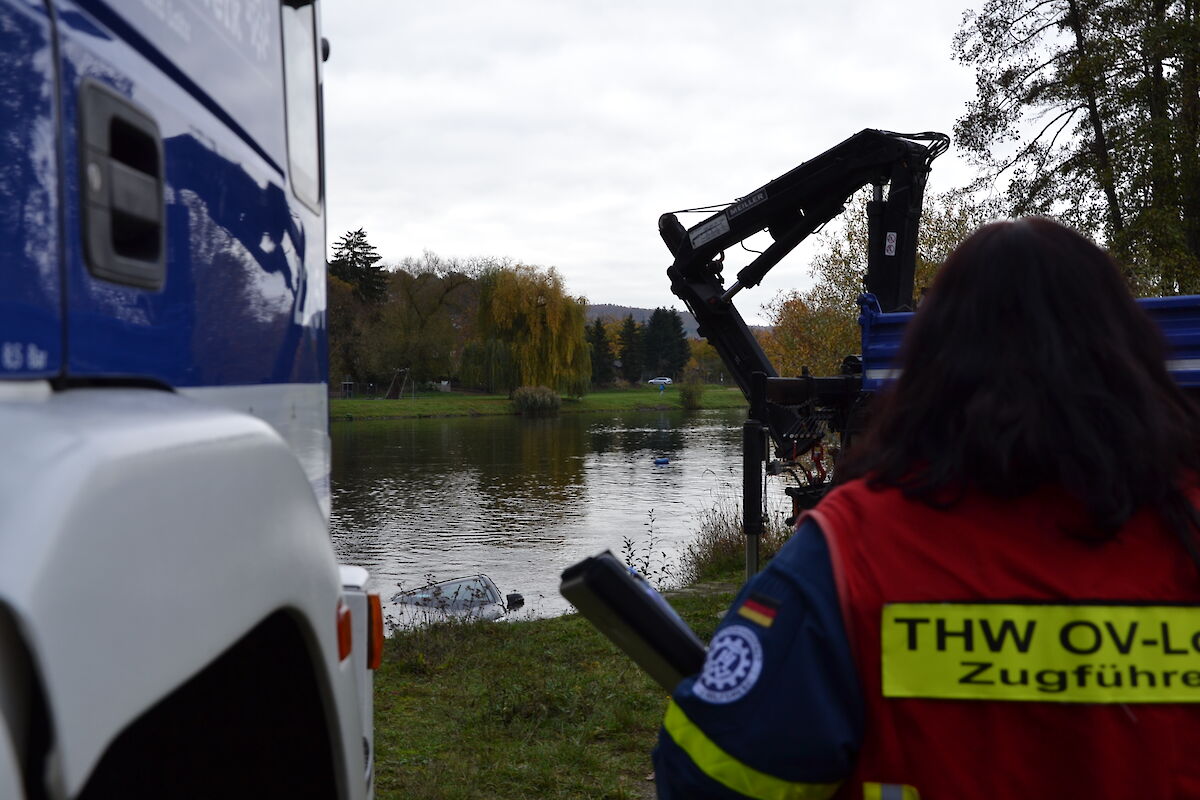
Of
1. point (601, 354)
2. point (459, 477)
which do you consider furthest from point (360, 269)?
point (459, 477)

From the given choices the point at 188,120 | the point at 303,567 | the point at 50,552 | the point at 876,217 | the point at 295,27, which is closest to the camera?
the point at 50,552

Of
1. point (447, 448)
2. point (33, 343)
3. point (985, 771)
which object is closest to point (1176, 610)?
point (985, 771)

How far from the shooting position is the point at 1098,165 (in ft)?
57.6

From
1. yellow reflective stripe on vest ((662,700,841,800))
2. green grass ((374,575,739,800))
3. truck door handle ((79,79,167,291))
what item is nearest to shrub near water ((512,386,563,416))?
green grass ((374,575,739,800))

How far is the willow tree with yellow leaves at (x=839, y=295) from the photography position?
2770 centimetres

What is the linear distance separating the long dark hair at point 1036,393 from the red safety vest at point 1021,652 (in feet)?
0.16

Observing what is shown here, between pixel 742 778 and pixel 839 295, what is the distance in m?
29.9

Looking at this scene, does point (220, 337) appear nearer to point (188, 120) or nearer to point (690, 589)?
point (188, 120)

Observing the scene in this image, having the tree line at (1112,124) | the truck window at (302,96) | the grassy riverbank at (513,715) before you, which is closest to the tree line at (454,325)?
the tree line at (1112,124)

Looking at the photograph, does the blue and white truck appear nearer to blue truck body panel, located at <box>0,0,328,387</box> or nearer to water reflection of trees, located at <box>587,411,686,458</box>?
blue truck body panel, located at <box>0,0,328,387</box>

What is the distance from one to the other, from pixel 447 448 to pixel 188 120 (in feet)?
132

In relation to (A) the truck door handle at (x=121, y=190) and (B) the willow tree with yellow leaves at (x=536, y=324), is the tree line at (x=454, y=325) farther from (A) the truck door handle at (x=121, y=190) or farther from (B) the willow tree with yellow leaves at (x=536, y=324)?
(A) the truck door handle at (x=121, y=190)

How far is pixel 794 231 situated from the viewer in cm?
1048

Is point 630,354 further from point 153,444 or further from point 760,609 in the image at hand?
point 153,444
